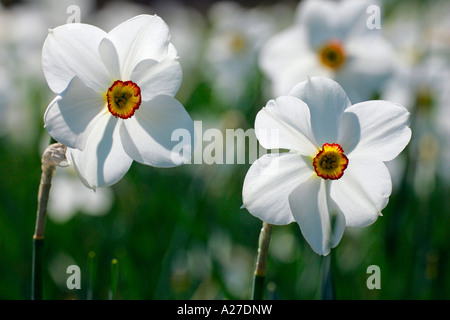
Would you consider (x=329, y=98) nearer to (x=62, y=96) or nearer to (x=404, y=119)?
(x=404, y=119)

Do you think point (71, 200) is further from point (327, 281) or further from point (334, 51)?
point (327, 281)

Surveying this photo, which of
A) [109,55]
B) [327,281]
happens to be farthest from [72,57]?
[327,281]

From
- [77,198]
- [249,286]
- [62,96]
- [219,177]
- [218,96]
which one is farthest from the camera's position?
[218,96]

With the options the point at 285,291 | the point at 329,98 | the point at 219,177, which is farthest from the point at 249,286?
the point at 329,98

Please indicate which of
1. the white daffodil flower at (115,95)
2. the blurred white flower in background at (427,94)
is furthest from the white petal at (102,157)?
the blurred white flower in background at (427,94)

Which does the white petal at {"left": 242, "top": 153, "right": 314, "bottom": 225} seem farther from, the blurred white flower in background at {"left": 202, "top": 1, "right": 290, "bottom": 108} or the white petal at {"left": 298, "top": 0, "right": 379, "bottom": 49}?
the blurred white flower in background at {"left": 202, "top": 1, "right": 290, "bottom": 108}

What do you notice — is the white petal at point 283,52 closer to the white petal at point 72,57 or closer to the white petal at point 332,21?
the white petal at point 332,21
